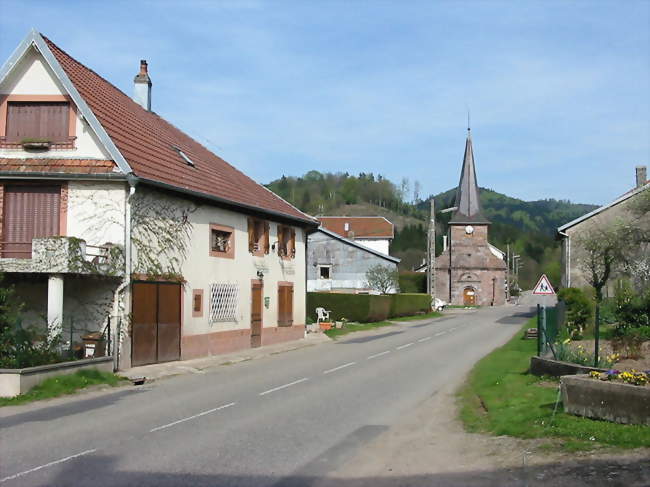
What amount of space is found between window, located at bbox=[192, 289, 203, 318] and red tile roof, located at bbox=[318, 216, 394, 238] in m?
66.3

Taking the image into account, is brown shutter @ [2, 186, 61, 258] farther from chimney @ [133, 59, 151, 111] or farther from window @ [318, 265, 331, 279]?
window @ [318, 265, 331, 279]

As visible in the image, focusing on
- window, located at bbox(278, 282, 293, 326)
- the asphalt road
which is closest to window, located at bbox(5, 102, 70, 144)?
the asphalt road

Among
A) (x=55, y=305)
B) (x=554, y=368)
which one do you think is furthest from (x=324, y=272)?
(x=554, y=368)

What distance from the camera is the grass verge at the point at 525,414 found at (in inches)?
355

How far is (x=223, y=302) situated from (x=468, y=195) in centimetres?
6261

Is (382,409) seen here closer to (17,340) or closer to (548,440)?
(548,440)

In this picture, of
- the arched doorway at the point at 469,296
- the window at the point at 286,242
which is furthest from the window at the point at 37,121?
the arched doorway at the point at 469,296

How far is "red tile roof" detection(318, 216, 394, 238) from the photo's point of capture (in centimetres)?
8994

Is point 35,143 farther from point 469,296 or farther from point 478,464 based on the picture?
point 469,296

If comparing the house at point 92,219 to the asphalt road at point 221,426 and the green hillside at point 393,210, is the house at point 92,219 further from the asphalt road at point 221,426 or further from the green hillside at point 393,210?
the green hillside at point 393,210

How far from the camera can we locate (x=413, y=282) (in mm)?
79000

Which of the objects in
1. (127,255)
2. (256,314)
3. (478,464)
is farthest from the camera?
(256,314)

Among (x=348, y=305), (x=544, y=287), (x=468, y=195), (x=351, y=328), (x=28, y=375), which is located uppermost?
(x=468, y=195)

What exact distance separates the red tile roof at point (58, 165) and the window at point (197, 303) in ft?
16.5
